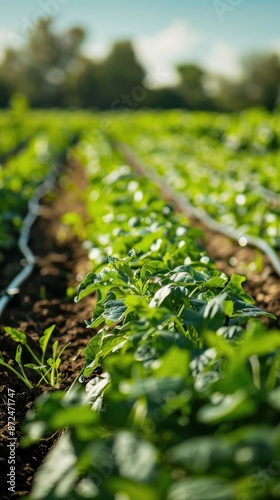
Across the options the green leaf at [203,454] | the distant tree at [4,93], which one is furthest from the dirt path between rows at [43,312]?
the distant tree at [4,93]

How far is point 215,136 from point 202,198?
7627 mm

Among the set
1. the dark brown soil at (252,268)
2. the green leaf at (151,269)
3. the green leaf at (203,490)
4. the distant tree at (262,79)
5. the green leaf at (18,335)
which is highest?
the green leaf at (203,490)

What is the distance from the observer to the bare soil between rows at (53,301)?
7.32ft

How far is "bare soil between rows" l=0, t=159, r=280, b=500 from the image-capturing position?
2.23 m

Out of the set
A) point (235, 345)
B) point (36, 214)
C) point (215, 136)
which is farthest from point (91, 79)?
point (235, 345)

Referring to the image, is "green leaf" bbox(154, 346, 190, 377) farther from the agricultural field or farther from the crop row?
the crop row

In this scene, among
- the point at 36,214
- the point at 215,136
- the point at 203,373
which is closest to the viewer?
the point at 203,373

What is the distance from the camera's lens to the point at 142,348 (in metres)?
1.80

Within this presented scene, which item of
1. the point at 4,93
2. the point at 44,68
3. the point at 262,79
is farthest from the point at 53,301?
the point at 4,93

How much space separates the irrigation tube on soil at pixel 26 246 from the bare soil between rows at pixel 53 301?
0.07 meters

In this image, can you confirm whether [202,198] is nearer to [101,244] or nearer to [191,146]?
[101,244]

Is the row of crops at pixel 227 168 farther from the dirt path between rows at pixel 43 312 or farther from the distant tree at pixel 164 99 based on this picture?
the distant tree at pixel 164 99

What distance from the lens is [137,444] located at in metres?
1.29

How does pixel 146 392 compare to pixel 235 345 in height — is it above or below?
above
